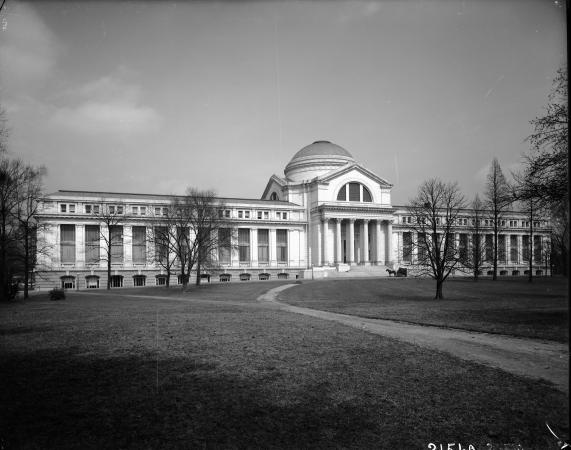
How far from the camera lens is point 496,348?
13844 mm

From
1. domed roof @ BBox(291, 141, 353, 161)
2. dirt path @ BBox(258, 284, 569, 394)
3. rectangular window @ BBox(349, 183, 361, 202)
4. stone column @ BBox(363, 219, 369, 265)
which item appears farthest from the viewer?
domed roof @ BBox(291, 141, 353, 161)

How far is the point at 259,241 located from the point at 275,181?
60.0 feet

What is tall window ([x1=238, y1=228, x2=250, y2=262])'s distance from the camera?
77125 millimetres

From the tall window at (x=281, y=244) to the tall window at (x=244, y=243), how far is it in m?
5.93

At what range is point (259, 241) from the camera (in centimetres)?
7894

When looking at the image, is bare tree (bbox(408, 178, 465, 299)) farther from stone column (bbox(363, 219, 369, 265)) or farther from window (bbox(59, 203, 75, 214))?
window (bbox(59, 203, 75, 214))

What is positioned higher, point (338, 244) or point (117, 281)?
point (338, 244)

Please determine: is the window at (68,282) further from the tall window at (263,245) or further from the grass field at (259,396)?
the grass field at (259,396)

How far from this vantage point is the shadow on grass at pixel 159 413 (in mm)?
6859

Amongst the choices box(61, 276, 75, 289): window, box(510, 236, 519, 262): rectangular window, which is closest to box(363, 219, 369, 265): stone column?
box(510, 236, 519, 262): rectangular window

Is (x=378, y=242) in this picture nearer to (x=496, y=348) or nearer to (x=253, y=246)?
(x=253, y=246)

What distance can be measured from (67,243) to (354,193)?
50.8 meters

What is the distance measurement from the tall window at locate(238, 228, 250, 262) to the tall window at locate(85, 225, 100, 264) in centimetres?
2335

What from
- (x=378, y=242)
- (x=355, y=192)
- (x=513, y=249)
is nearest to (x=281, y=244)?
(x=355, y=192)
